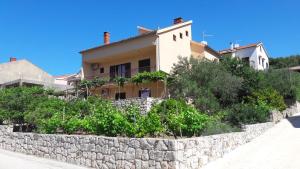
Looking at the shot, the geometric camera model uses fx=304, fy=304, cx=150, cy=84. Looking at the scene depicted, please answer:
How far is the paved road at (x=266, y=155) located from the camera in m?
10.4

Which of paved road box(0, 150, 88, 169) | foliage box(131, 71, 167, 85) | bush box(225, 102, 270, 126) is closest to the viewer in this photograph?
paved road box(0, 150, 88, 169)

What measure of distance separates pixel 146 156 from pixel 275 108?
16125mm

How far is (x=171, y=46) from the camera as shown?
90.4 feet

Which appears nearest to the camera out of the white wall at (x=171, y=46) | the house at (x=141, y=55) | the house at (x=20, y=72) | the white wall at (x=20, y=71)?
the white wall at (x=171, y=46)

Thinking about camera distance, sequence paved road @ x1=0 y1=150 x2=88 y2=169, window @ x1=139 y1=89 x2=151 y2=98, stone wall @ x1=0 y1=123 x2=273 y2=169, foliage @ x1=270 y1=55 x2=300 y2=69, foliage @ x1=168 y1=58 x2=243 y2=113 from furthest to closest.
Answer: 1. foliage @ x1=270 y1=55 x2=300 y2=69
2. window @ x1=139 y1=89 x2=151 y2=98
3. foliage @ x1=168 y1=58 x2=243 y2=113
4. paved road @ x1=0 y1=150 x2=88 y2=169
5. stone wall @ x1=0 y1=123 x2=273 y2=169

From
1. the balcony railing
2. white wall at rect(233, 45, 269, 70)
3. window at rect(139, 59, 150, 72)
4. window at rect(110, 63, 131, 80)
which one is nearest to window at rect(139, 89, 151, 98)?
the balcony railing

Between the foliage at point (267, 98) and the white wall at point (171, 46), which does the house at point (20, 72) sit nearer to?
the white wall at point (171, 46)

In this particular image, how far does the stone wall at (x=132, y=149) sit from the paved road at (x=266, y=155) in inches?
18.5

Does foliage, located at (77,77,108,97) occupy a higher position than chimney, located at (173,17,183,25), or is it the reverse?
chimney, located at (173,17,183,25)

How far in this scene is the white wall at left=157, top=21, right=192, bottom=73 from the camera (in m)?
26.2

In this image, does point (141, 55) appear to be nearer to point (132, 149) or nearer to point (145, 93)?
point (145, 93)

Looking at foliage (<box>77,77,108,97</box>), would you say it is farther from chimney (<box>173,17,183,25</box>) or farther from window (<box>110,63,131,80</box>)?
chimney (<box>173,17,183,25</box>)

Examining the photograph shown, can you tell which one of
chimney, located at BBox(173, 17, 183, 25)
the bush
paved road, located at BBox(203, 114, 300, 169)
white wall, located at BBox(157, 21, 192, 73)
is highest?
chimney, located at BBox(173, 17, 183, 25)

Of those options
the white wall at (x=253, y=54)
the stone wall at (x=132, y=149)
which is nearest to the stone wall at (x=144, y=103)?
the stone wall at (x=132, y=149)
